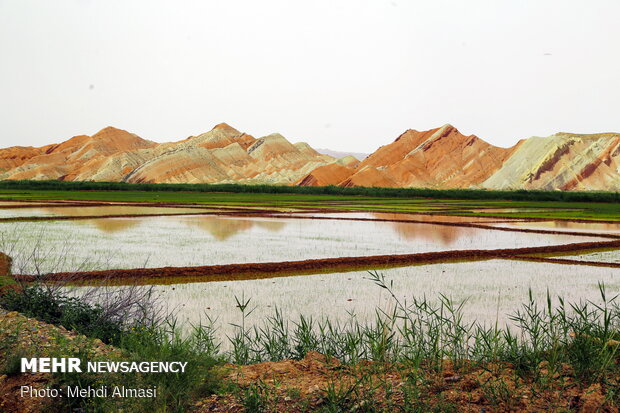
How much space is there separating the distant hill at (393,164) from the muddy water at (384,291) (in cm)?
8877

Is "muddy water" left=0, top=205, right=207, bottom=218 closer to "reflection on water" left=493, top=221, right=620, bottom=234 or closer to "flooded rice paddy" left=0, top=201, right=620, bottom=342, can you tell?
"flooded rice paddy" left=0, top=201, right=620, bottom=342

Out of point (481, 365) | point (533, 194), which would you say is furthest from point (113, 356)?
point (533, 194)

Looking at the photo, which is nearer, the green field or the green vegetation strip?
the green field


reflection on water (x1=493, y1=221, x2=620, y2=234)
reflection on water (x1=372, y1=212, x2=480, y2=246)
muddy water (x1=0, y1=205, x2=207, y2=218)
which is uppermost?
muddy water (x1=0, y1=205, x2=207, y2=218)

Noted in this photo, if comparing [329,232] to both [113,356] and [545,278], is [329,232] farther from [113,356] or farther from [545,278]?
[113,356]

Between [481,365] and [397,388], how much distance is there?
2.95 ft

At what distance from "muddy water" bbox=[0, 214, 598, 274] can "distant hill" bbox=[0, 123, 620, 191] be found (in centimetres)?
8056

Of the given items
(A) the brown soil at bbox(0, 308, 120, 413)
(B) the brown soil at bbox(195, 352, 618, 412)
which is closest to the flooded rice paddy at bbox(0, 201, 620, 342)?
(A) the brown soil at bbox(0, 308, 120, 413)

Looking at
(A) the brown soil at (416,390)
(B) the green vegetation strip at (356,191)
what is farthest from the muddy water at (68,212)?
(B) the green vegetation strip at (356,191)

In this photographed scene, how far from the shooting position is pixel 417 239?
19422 mm

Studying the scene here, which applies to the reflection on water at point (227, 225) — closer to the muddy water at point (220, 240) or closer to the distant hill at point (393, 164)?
the muddy water at point (220, 240)

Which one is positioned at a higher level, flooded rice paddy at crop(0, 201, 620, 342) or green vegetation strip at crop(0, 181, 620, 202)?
green vegetation strip at crop(0, 181, 620, 202)

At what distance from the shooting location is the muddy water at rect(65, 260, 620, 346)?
329 inches

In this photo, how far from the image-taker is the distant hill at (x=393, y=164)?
328ft
